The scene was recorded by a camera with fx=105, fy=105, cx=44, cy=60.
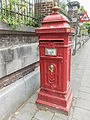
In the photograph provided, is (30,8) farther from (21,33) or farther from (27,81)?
(27,81)

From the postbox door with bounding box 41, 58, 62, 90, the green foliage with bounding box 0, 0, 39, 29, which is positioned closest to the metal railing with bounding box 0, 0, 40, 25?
the green foliage with bounding box 0, 0, 39, 29

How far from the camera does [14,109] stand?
230 centimetres

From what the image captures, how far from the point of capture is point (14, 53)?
231 cm

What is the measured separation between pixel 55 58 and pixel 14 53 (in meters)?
0.91

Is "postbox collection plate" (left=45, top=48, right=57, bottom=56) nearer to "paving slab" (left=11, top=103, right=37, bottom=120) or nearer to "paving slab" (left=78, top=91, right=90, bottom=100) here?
"paving slab" (left=11, top=103, right=37, bottom=120)

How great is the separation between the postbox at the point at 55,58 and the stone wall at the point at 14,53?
0.58m

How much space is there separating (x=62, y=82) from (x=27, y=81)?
0.95 metres

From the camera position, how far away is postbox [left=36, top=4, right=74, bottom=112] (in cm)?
197

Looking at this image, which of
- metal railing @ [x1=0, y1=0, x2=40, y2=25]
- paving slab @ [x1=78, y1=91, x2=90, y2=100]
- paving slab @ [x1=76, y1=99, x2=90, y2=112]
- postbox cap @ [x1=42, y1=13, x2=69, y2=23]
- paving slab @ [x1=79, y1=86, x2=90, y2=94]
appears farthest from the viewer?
paving slab @ [x1=79, y1=86, x2=90, y2=94]

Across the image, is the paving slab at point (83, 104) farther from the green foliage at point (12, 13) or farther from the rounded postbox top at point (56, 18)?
the green foliage at point (12, 13)

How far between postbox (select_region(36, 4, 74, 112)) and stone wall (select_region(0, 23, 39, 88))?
58 centimetres

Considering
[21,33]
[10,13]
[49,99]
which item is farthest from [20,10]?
[49,99]

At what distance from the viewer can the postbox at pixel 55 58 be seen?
6.48ft

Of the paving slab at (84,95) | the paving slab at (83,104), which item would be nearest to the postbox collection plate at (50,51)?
the paving slab at (83,104)
